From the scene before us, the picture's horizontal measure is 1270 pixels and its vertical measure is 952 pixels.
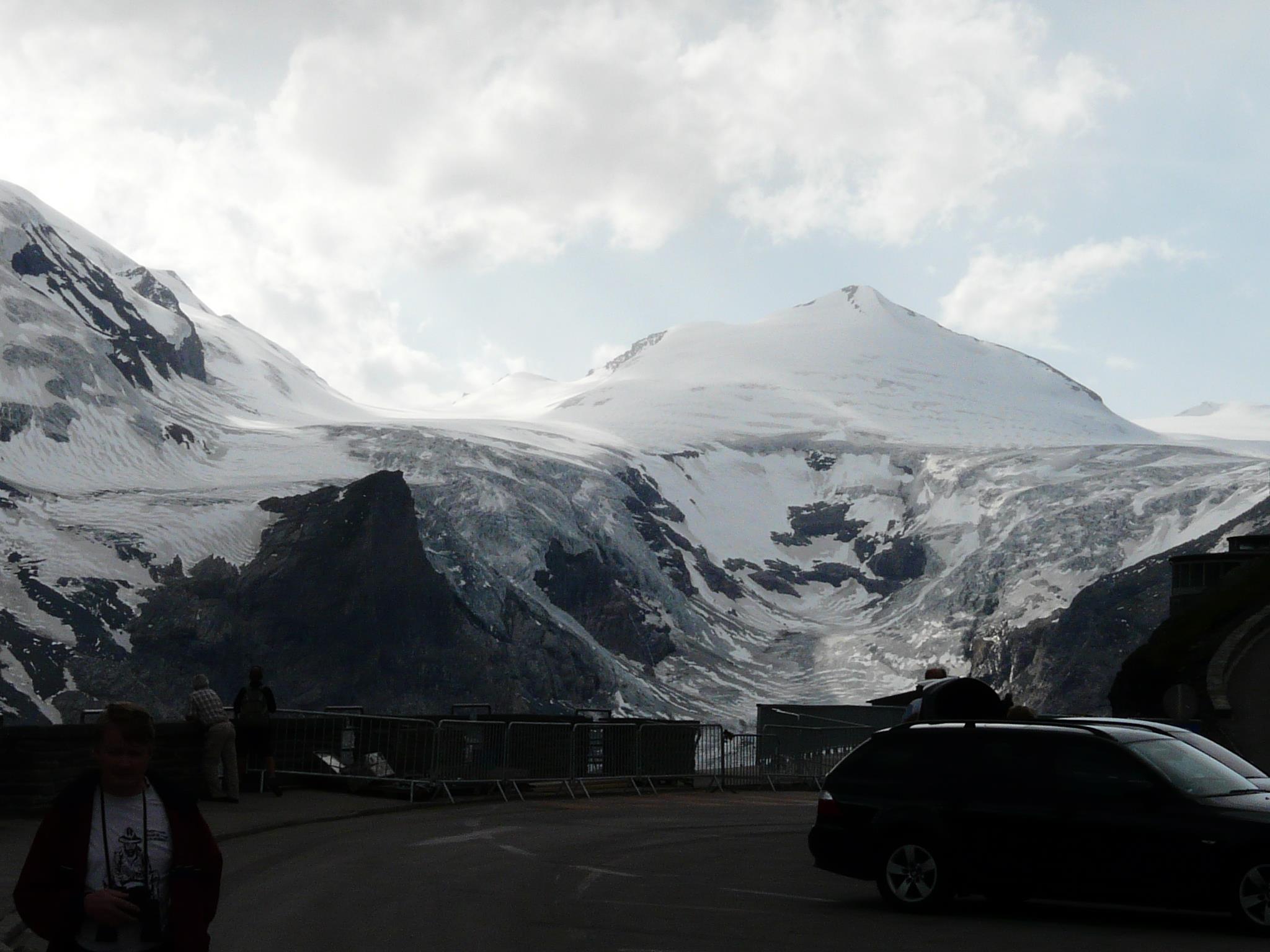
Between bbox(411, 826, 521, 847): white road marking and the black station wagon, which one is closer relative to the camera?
the black station wagon

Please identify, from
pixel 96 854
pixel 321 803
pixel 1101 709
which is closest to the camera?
pixel 96 854

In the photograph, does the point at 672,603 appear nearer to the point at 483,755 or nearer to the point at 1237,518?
the point at 1237,518

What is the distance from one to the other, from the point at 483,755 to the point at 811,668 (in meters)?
155

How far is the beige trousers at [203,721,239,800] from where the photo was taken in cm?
2384

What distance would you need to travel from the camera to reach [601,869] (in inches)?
687

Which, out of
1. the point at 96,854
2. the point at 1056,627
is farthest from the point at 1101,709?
the point at 96,854

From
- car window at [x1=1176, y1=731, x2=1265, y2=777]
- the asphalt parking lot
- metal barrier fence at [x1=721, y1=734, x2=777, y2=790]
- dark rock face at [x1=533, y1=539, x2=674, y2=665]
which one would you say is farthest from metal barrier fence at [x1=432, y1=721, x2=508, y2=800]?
dark rock face at [x1=533, y1=539, x2=674, y2=665]

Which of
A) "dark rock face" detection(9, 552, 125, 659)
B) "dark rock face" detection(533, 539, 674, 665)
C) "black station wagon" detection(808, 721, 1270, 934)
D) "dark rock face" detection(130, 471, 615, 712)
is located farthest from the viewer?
"dark rock face" detection(533, 539, 674, 665)

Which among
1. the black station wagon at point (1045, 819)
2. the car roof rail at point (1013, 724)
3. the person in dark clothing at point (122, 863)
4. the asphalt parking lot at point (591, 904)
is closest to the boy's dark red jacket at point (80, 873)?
the person in dark clothing at point (122, 863)

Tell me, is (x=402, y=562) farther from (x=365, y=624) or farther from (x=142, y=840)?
(x=142, y=840)

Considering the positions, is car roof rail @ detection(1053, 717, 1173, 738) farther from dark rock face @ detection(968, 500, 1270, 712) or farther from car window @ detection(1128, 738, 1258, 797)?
dark rock face @ detection(968, 500, 1270, 712)

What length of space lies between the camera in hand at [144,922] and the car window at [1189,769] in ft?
31.4

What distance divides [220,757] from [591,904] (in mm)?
11670

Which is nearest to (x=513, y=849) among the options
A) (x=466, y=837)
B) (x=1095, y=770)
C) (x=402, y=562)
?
(x=466, y=837)
